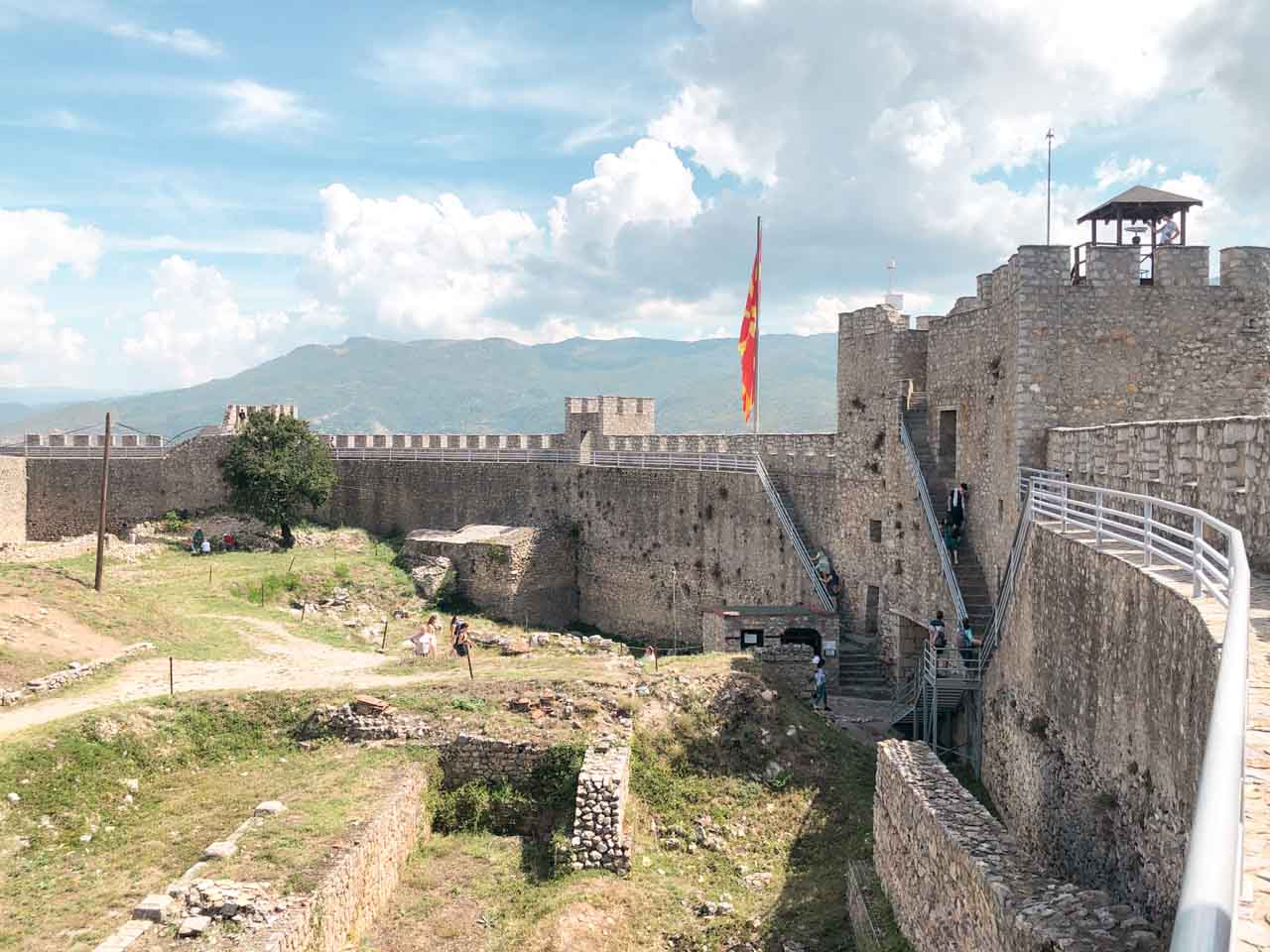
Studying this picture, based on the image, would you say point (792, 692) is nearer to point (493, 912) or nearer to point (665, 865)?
point (665, 865)

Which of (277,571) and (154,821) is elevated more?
(277,571)

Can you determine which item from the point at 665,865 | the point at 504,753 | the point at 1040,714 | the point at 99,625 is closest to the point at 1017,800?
the point at 1040,714

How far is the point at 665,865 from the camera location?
13781 mm

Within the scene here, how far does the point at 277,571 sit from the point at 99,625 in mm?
7911

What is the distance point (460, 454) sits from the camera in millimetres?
35344

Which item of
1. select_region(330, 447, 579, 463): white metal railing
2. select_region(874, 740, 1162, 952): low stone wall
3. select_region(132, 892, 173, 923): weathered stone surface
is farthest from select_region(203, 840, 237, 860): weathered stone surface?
select_region(330, 447, 579, 463): white metal railing

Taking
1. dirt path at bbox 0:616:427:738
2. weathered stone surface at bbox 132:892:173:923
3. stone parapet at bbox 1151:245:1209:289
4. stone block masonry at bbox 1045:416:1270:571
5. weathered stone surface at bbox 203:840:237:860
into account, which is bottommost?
weathered stone surface at bbox 132:892:173:923

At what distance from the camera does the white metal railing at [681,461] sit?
26.0 metres

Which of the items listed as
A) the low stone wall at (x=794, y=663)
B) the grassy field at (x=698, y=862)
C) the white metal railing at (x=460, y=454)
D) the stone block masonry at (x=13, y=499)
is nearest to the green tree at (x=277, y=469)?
the white metal railing at (x=460, y=454)

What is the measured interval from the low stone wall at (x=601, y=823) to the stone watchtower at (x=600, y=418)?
1901 cm

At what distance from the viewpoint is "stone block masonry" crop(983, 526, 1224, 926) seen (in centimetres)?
684

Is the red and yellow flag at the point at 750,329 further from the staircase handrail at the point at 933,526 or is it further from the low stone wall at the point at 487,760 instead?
the low stone wall at the point at 487,760

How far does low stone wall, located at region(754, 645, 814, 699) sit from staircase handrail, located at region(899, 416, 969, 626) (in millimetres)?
3104

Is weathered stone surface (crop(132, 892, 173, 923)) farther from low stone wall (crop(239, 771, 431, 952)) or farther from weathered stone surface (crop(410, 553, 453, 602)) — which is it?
weathered stone surface (crop(410, 553, 453, 602))
